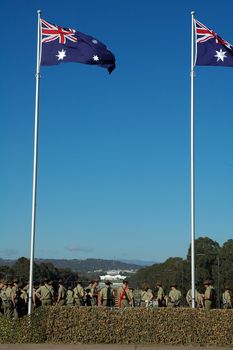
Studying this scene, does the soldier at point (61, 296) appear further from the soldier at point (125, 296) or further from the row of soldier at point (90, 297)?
→ the soldier at point (125, 296)

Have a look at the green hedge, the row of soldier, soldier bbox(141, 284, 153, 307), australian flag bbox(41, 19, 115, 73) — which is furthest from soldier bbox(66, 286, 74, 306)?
australian flag bbox(41, 19, 115, 73)

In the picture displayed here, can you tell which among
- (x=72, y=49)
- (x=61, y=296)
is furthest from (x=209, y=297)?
(x=72, y=49)

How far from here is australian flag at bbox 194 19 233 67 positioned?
58.4 feet

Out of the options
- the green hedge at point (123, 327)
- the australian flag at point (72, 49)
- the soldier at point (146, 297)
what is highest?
the australian flag at point (72, 49)

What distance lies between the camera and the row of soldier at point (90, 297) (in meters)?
20.1

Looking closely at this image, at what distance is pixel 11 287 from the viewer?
21.4m

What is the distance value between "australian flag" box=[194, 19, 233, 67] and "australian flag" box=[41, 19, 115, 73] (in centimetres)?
257

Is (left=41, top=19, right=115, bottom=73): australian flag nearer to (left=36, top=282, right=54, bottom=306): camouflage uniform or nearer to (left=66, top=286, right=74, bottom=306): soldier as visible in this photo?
(left=36, top=282, right=54, bottom=306): camouflage uniform

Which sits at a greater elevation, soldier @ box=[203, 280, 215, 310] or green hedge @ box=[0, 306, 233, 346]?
soldier @ box=[203, 280, 215, 310]

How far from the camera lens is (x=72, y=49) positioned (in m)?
17.8

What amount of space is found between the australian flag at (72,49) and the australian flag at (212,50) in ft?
8.44

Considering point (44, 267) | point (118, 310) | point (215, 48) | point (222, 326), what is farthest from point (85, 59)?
point (44, 267)

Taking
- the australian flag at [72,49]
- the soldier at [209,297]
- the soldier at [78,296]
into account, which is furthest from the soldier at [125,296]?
the australian flag at [72,49]

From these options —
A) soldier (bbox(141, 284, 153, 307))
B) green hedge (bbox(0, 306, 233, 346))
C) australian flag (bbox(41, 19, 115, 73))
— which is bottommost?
green hedge (bbox(0, 306, 233, 346))
